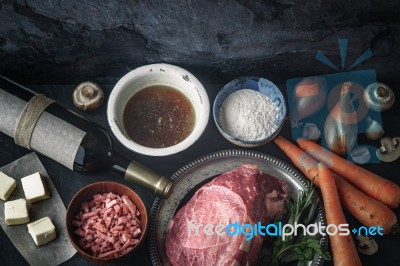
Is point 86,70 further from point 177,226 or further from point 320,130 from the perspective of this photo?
point 320,130

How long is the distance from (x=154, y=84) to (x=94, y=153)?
31cm

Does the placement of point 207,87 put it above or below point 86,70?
above

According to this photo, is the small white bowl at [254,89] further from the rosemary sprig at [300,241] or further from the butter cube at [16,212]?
the butter cube at [16,212]

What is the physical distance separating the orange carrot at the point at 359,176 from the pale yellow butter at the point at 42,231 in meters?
0.88

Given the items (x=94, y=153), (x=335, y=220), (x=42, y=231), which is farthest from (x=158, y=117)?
(x=335, y=220)

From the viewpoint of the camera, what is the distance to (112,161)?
2082mm

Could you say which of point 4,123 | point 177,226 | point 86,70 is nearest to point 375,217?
point 177,226

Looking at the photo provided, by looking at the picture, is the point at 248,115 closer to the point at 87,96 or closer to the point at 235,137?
the point at 235,137

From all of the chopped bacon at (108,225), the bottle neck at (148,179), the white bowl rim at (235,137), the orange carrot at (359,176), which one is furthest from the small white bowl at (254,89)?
the chopped bacon at (108,225)

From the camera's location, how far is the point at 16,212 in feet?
6.82

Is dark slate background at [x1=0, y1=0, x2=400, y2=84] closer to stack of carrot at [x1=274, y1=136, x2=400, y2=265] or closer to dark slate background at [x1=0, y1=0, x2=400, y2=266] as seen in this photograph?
dark slate background at [x1=0, y1=0, x2=400, y2=266]

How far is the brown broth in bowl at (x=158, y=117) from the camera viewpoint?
2113mm

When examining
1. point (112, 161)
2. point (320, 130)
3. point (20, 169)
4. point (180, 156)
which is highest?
point (320, 130)

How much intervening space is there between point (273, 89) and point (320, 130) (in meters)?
0.22
